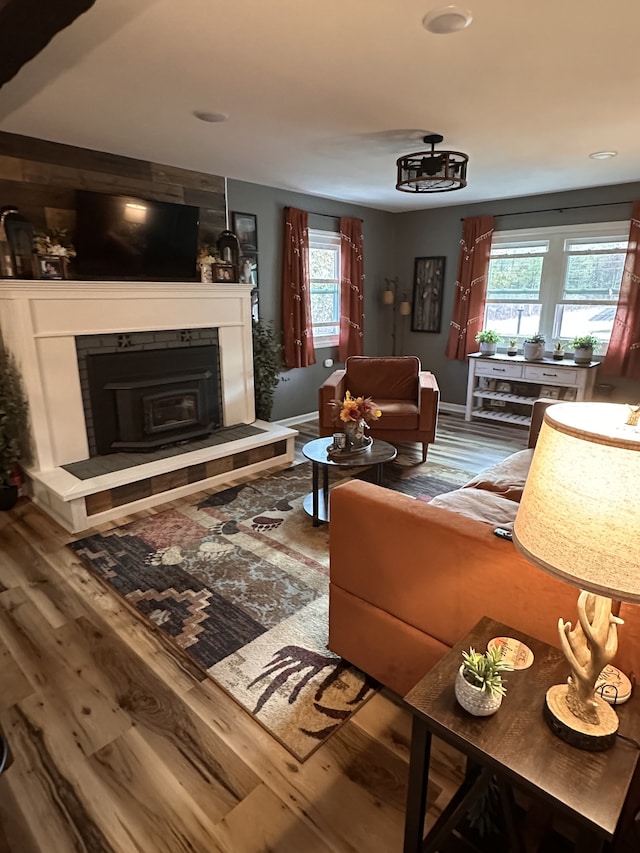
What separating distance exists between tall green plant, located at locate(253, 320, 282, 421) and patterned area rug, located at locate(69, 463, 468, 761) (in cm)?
123

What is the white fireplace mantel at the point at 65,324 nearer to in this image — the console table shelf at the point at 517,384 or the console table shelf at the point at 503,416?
the console table shelf at the point at 517,384

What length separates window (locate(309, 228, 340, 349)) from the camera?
18.1 ft

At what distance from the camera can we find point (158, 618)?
227 centimetres

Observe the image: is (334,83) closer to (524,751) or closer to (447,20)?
(447,20)

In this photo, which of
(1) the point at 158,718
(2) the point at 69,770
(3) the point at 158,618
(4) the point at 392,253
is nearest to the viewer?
(2) the point at 69,770

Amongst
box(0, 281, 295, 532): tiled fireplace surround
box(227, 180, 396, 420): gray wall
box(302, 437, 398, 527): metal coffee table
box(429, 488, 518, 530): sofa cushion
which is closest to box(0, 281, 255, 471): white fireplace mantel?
box(0, 281, 295, 532): tiled fireplace surround

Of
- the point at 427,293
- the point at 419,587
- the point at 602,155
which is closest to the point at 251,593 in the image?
the point at 419,587

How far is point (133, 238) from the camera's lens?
3650mm

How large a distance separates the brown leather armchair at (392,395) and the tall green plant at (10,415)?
2.19 metres

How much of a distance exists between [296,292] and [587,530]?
4619 millimetres

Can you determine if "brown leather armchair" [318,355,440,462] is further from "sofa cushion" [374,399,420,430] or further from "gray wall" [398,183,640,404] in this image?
"gray wall" [398,183,640,404]

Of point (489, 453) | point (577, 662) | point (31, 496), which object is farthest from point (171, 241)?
point (577, 662)

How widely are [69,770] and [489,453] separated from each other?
3.93 m

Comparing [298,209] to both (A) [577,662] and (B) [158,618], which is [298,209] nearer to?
(B) [158,618]
